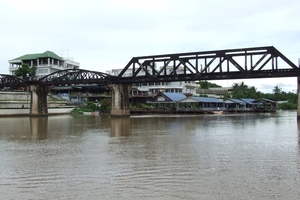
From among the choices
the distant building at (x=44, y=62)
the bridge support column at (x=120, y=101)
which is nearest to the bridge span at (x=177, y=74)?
the bridge support column at (x=120, y=101)

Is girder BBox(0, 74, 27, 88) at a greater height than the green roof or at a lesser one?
lesser

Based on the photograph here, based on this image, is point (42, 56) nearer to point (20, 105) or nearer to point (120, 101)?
point (20, 105)

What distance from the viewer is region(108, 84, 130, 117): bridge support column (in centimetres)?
6044

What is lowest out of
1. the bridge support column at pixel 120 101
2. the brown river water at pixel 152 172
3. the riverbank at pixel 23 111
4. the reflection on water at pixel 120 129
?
the brown river water at pixel 152 172

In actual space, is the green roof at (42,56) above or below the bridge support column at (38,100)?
above

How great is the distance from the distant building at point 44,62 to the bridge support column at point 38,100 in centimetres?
3167

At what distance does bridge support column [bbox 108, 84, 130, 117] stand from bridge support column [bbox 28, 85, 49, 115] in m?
17.3

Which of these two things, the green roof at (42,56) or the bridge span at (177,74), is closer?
the bridge span at (177,74)

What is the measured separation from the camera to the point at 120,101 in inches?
2409

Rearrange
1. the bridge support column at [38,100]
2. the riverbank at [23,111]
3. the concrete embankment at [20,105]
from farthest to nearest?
the bridge support column at [38,100]
the concrete embankment at [20,105]
the riverbank at [23,111]

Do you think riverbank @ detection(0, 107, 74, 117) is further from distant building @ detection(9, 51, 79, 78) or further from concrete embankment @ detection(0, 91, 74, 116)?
distant building @ detection(9, 51, 79, 78)

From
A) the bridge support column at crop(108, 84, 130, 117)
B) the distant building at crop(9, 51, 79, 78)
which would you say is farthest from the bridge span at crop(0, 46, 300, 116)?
the distant building at crop(9, 51, 79, 78)

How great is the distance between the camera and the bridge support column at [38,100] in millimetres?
69000

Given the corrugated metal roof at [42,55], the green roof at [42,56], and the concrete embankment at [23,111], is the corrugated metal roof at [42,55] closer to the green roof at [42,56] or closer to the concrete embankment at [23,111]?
the green roof at [42,56]
